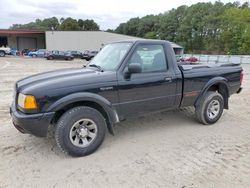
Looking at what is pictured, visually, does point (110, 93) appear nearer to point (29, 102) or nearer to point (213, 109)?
point (29, 102)

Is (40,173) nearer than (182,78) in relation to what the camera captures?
Yes

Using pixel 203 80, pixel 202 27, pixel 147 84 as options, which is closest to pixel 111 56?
pixel 147 84

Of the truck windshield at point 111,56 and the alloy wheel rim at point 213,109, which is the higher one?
the truck windshield at point 111,56

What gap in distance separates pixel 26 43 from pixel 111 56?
52.3 m

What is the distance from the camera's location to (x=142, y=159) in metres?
3.84

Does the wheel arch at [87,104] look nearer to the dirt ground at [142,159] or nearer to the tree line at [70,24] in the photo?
the dirt ground at [142,159]

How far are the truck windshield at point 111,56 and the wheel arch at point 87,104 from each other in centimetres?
70

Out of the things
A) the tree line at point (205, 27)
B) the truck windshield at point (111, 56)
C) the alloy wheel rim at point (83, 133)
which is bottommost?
the alloy wheel rim at point (83, 133)

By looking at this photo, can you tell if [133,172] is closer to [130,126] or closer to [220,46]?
[130,126]

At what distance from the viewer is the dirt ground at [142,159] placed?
326 centimetres

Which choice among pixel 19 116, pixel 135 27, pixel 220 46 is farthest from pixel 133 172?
pixel 135 27

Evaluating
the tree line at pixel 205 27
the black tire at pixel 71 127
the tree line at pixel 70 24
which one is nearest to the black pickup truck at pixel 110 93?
the black tire at pixel 71 127

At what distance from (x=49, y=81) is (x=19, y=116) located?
694 millimetres

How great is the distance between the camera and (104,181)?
325 cm
